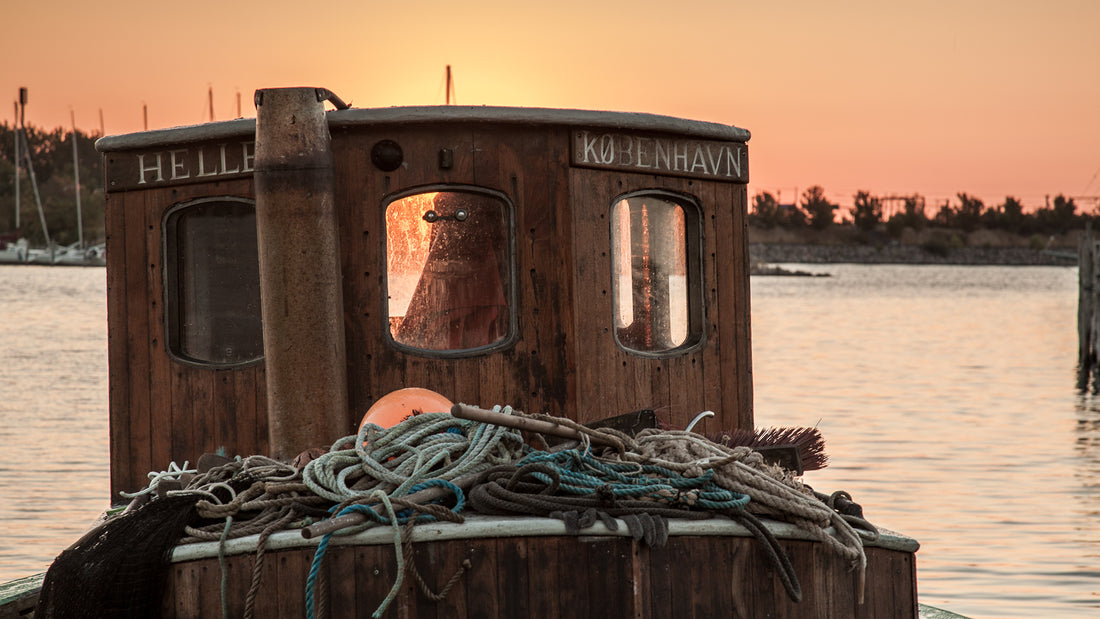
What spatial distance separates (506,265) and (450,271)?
29cm

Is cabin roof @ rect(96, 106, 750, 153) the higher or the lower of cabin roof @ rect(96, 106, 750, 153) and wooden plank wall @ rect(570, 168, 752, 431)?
the higher

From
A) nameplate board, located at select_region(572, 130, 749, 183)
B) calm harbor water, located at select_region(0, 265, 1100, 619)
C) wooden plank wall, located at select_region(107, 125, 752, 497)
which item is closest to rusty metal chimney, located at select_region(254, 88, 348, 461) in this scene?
wooden plank wall, located at select_region(107, 125, 752, 497)

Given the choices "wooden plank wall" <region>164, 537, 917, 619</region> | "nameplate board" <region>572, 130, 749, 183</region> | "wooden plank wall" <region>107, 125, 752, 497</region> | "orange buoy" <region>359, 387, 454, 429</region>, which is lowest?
"wooden plank wall" <region>164, 537, 917, 619</region>

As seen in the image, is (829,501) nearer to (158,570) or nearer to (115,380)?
(158,570)

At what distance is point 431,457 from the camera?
5.34m

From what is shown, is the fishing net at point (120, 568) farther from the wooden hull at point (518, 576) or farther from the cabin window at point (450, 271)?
the cabin window at point (450, 271)

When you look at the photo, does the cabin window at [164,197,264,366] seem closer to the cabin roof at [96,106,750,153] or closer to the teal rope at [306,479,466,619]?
the cabin roof at [96,106,750,153]

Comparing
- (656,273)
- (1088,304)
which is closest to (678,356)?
(656,273)

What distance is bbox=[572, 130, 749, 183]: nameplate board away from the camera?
270 inches

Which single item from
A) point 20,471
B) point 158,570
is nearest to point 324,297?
point 158,570

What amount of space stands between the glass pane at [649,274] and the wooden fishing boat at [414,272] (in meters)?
0.01

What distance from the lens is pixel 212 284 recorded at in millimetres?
7254

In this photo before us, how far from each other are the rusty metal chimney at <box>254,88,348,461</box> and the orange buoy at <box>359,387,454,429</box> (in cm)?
30

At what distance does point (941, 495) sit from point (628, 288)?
29.6 feet
